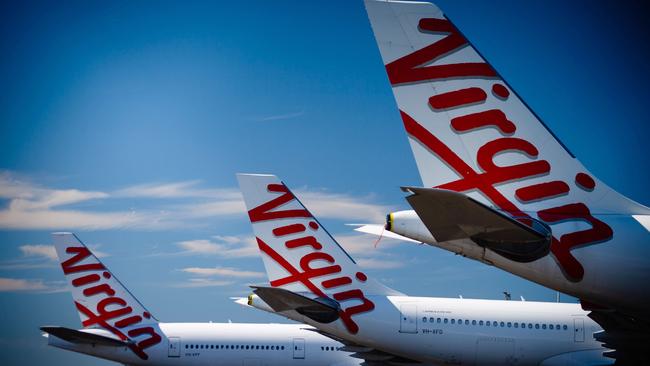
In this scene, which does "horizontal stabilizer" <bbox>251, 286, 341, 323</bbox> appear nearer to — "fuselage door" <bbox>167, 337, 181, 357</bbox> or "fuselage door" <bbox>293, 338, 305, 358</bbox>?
"fuselage door" <bbox>293, 338, 305, 358</bbox>

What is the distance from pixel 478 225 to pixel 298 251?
1904 cm

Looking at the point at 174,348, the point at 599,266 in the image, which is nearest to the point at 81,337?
the point at 174,348

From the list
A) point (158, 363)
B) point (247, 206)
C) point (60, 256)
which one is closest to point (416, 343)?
point (247, 206)

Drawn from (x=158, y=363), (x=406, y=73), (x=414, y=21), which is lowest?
(x=158, y=363)

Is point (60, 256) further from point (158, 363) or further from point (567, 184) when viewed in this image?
point (567, 184)

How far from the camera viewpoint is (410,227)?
27.2 feet

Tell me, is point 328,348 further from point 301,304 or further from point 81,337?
point 81,337

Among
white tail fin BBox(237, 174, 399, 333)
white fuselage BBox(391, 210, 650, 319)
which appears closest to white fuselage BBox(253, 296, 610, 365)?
white tail fin BBox(237, 174, 399, 333)

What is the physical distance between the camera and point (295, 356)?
29.9 meters

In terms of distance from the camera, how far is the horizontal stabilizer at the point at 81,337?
31188 millimetres

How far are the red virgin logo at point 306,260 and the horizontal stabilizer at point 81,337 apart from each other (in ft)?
35.1

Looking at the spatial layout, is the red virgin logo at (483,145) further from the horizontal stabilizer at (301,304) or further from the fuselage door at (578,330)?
the fuselage door at (578,330)

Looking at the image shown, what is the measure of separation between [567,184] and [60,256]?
32143mm

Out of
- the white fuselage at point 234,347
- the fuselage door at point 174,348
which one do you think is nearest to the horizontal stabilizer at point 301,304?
the white fuselage at point 234,347
